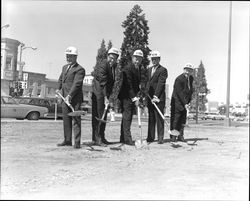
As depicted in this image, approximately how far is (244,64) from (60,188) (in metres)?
2.52

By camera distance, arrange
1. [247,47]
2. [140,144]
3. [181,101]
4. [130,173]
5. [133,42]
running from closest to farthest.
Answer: [130,173], [247,47], [133,42], [140,144], [181,101]

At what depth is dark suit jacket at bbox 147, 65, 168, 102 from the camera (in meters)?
5.82

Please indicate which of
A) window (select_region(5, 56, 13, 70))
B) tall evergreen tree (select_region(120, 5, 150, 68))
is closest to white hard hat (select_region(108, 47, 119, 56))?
tall evergreen tree (select_region(120, 5, 150, 68))

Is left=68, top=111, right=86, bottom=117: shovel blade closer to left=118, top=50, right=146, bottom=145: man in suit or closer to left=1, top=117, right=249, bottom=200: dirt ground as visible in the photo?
left=1, top=117, right=249, bottom=200: dirt ground

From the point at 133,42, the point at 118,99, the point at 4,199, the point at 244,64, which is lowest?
the point at 4,199

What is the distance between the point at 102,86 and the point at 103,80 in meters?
0.10

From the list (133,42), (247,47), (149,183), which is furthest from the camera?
(133,42)

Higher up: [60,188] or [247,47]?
[247,47]

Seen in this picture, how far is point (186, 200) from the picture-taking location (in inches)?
108

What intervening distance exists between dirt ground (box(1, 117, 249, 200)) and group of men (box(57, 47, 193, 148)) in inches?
17.8

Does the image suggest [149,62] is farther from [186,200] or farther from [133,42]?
[186,200]

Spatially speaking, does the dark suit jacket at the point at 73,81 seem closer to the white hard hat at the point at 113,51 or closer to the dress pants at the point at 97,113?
the dress pants at the point at 97,113

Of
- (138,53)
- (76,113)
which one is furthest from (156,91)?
(76,113)

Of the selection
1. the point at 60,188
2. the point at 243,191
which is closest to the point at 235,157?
the point at 243,191
